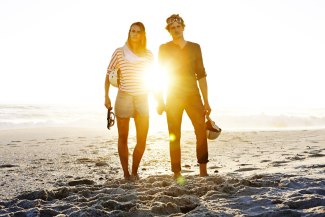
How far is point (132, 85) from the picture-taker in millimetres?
5004

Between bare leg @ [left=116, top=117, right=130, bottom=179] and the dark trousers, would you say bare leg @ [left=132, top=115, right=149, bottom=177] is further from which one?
the dark trousers

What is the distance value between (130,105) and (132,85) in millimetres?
250

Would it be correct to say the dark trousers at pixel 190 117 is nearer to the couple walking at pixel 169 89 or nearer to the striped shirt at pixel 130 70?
the couple walking at pixel 169 89

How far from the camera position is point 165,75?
525 centimetres

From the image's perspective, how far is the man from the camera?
511 centimetres

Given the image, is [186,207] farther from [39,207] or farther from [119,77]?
[119,77]

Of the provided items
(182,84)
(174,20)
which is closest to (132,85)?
(182,84)

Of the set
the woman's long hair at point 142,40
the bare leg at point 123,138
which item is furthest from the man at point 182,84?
the bare leg at point 123,138

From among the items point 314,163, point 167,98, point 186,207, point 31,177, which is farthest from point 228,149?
point 186,207

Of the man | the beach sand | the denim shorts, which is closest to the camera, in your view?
the beach sand

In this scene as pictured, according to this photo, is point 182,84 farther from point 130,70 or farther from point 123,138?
point 123,138

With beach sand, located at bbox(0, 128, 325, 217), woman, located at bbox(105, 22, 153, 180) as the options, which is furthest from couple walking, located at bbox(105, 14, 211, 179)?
beach sand, located at bbox(0, 128, 325, 217)

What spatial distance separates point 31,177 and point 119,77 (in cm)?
187

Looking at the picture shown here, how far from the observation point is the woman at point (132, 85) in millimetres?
4992
